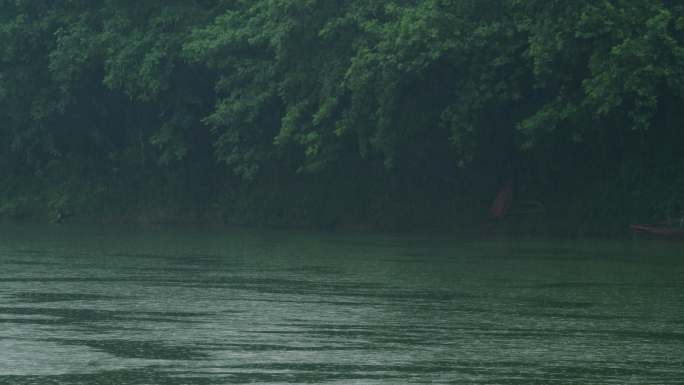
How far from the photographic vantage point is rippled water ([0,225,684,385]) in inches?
375

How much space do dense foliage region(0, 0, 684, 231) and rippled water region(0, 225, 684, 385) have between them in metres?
8.31

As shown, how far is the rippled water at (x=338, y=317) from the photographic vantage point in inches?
375

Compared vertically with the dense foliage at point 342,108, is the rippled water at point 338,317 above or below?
below

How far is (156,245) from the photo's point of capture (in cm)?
2622

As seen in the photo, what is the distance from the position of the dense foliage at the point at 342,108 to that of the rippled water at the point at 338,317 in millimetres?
8314

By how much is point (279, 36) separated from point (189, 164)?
8.82 metres

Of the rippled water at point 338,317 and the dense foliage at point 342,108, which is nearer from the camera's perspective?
the rippled water at point 338,317

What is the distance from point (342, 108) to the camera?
36.7 m

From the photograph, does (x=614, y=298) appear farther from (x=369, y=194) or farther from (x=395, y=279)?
(x=369, y=194)

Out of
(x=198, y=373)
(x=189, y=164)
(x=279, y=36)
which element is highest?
(x=279, y=36)

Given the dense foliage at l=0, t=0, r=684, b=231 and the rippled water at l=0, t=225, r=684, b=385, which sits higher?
the dense foliage at l=0, t=0, r=684, b=231

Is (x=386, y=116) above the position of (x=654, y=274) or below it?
above

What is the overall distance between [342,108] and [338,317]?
23978 mm

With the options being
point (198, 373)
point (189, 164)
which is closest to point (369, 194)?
point (189, 164)
